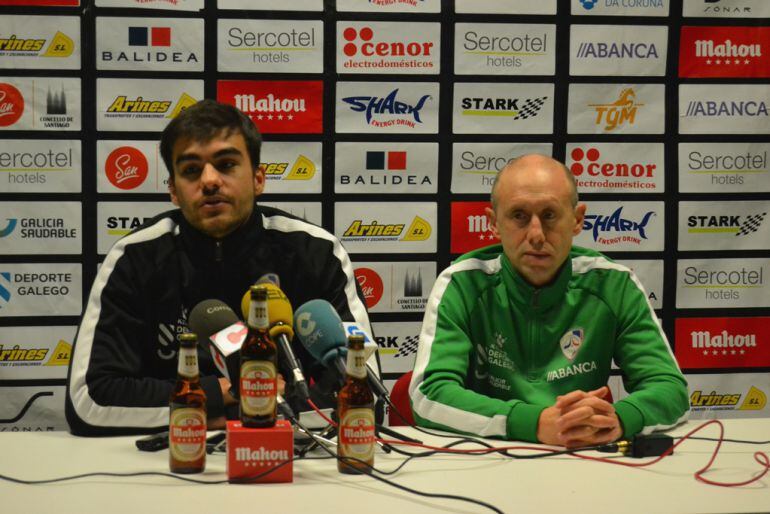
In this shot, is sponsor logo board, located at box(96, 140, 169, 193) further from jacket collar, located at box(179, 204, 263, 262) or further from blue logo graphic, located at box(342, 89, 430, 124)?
jacket collar, located at box(179, 204, 263, 262)

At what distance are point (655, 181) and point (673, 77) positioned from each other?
0.44 metres

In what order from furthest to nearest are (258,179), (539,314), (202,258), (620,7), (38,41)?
1. (620,7)
2. (38,41)
3. (258,179)
4. (202,258)
5. (539,314)

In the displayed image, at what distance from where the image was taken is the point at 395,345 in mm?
3459

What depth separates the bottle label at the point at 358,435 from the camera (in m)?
1.41

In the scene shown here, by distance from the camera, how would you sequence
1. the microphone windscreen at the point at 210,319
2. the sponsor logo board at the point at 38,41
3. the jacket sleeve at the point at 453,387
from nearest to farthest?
the microphone windscreen at the point at 210,319 → the jacket sleeve at the point at 453,387 → the sponsor logo board at the point at 38,41

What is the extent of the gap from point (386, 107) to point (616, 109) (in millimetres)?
963

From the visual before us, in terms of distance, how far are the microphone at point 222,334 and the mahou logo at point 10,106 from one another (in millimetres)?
2121

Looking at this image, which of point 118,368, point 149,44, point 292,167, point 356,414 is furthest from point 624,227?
point 356,414

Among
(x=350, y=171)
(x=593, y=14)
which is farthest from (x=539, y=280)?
(x=593, y=14)

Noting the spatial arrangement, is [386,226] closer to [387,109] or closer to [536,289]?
[387,109]

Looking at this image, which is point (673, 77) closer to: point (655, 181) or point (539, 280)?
point (655, 181)

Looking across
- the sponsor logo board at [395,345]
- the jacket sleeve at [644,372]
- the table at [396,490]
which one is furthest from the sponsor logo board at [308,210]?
the table at [396,490]

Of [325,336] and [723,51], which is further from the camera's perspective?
[723,51]

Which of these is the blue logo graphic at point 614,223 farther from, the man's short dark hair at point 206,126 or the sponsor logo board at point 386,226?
the man's short dark hair at point 206,126
